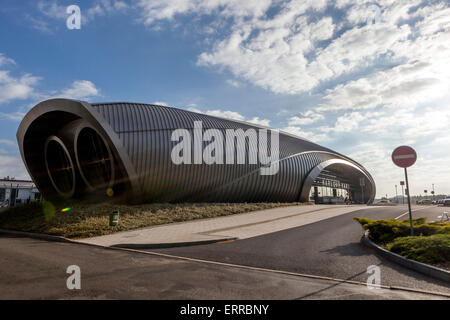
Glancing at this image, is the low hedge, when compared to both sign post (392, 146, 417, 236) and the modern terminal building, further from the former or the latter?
the modern terminal building

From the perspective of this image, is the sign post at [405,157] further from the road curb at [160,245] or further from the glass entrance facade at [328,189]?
the glass entrance facade at [328,189]

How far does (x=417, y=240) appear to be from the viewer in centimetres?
775

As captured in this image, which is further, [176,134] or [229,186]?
[229,186]

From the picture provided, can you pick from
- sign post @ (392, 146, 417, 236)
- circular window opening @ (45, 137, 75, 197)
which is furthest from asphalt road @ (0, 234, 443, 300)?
circular window opening @ (45, 137, 75, 197)

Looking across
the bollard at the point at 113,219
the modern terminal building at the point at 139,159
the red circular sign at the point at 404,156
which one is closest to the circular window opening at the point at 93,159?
the modern terminal building at the point at 139,159

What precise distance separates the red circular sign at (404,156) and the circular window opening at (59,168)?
92.3 feet

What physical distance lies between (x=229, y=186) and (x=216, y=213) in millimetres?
7009

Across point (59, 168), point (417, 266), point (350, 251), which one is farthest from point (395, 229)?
point (59, 168)

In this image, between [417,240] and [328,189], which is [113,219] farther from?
[328,189]

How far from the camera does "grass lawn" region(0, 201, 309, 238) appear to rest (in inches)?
562

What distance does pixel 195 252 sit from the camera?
9180mm
